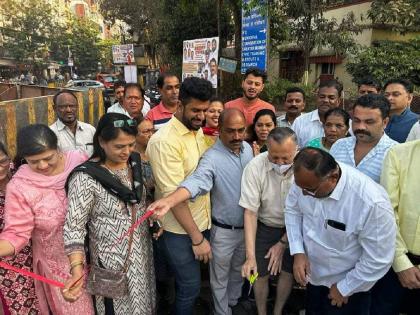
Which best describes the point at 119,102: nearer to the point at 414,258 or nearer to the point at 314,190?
the point at 314,190

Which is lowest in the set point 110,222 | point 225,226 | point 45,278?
point 45,278

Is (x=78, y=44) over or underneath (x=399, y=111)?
over

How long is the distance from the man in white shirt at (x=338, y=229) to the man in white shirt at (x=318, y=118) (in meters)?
1.59

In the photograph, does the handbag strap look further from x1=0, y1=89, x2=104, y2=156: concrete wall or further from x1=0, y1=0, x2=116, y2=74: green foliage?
x1=0, y1=0, x2=116, y2=74: green foliage

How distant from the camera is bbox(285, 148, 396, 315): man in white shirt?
1.88 meters

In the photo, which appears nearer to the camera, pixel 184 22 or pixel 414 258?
pixel 414 258

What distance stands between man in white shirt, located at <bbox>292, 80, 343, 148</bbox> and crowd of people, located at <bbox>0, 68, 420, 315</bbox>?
1039 millimetres

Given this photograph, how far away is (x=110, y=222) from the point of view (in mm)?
2098

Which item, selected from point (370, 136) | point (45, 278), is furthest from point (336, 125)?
point (45, 278)

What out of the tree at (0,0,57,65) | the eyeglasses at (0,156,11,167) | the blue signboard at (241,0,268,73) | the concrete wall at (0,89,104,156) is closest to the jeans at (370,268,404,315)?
the eyeglasses at (0,156,11,167)

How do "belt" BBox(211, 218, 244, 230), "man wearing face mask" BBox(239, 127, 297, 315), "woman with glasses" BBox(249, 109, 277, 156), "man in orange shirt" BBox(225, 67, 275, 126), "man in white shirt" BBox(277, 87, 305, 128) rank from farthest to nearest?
"man in orange shirt" BBox(225, 67, 275, 126)
"man in white shirt" BBox(277, 87, 305, 128)
"woman with glasses" BBox(249, 109, 277, 156)
"belt" BBox(211, 218, 244, 230)
"man wearing face mask" BBox(239, 127, 297, 315)

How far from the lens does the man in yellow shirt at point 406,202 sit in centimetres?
212

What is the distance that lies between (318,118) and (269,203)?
1597 mm

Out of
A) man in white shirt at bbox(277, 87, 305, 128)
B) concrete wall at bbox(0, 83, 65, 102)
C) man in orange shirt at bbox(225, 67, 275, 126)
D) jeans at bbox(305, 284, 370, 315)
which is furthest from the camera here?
concrete wall at bbox(0, 83, 65, 102)
